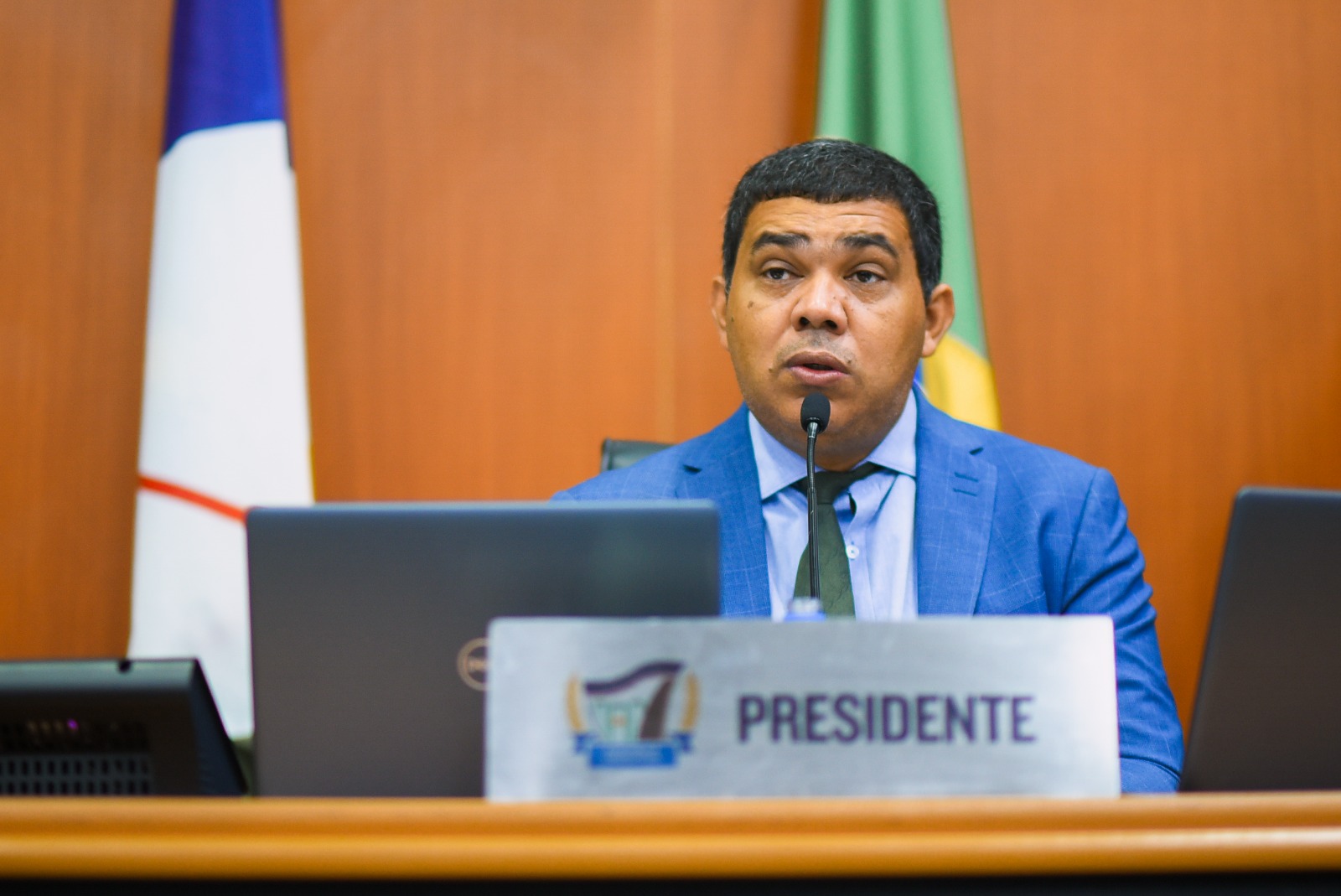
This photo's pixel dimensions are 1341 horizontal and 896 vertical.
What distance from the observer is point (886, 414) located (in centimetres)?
159

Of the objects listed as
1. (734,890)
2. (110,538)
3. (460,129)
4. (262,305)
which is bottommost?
(734,890)

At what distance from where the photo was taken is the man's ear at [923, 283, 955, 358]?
1719 mm

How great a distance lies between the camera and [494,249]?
2328 millimetres

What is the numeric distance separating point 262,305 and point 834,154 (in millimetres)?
1089

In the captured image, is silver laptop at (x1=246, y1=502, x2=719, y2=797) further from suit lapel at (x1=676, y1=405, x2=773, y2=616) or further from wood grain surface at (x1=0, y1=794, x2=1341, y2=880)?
suit lapel at (x1=676, y1=405, x2=773, y2=616)

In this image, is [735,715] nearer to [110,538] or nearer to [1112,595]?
[1112,595]

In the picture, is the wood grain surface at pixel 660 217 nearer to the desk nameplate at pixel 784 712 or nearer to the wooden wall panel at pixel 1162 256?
Answer: the wooden wall panel at pixel 1162 256

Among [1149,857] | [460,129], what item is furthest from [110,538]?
[1149,857]

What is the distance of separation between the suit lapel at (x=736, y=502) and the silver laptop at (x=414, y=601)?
2.02 ft

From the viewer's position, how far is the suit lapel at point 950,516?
1432 millimetres

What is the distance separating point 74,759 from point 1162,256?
88.3 inches

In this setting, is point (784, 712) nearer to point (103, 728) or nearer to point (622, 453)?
point (103, 728)

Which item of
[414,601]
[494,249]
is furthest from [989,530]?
[494,249]

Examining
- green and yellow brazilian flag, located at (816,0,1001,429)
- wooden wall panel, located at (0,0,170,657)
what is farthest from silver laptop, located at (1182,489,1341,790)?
wooden wall panel, located at (0,0,170,657)
